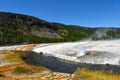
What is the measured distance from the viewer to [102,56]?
58.5 metres

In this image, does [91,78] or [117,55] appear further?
[117,55]

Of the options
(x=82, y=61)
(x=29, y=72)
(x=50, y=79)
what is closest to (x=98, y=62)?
(x=82, y=61)

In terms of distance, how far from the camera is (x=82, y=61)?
57.4m

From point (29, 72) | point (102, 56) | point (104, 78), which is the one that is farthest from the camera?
point (102, 56)

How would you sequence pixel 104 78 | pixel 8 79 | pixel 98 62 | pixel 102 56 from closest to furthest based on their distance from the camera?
1. pixel 104 78
2. pixel 8 79
3. pixel 98 62
4. pixel 102 56

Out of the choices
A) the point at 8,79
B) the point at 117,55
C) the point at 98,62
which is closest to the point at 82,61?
the point at 98,62

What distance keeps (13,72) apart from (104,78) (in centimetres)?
1413

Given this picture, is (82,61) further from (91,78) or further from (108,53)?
(91,78)

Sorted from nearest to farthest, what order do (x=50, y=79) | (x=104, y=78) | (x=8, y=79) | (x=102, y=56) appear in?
(x=104, y=78), (x=50, y=79), (x=8, y=79), (x=102, y=56)

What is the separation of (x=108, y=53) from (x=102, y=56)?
3.04 m

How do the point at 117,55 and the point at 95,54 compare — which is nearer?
the point at 117,55

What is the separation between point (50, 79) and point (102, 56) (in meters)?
37.1

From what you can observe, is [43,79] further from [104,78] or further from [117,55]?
[117,55]

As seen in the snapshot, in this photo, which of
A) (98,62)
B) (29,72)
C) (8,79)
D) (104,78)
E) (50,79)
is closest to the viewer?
(104,78)
